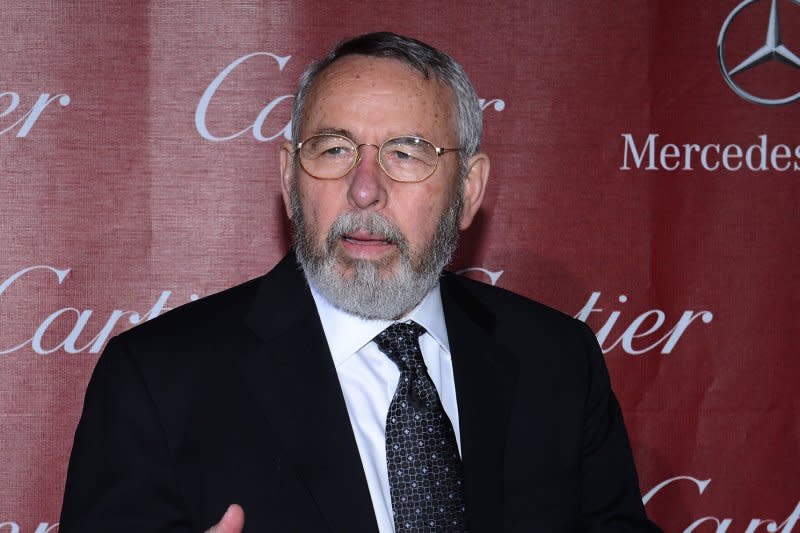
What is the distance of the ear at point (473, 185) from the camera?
6.13ft

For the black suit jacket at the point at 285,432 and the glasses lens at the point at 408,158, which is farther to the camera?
the glasses lens at the point at 408,158

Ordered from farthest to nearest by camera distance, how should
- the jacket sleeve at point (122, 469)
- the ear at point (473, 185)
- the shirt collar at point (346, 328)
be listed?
the ear at point (473, 185) → the shirt collar at point (346, 328) → the jacket sleeve at point (122, 469)

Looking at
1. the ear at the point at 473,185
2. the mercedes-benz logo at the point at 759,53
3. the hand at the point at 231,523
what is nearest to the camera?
the hand at the point at 231,523

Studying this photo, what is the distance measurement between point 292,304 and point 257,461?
301 millimetres

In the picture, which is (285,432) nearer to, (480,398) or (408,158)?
(480,398)

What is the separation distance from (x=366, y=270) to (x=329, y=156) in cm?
21

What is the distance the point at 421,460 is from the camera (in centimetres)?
159

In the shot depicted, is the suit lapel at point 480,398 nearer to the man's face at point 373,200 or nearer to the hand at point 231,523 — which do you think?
the man's face at point 373,200

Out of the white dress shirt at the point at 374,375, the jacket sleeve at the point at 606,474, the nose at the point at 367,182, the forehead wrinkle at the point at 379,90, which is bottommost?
the jacket sleeve at the point at 606,474

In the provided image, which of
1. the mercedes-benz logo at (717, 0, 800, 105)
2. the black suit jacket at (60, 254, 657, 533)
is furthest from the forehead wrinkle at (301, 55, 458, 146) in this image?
the mercedes-benz logo at (717, 0, 800, 105)

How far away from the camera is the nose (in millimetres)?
1591

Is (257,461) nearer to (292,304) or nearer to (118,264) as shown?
(292,304)

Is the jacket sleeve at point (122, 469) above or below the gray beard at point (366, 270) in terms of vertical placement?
below

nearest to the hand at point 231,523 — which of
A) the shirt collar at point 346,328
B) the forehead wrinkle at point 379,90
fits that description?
the shirt collar at point 346,328
